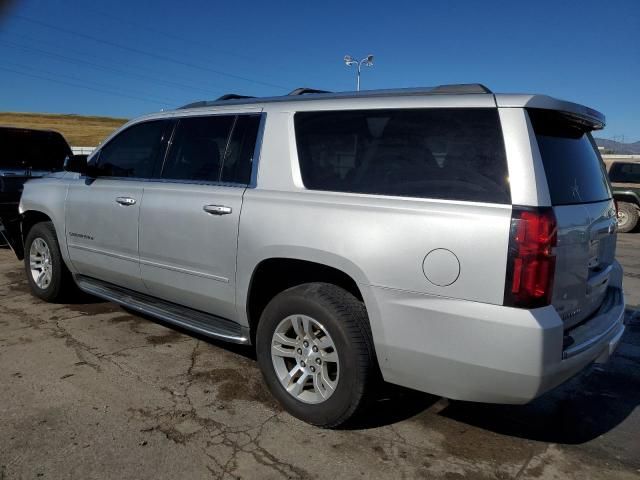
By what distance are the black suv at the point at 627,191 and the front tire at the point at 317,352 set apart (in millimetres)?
13192

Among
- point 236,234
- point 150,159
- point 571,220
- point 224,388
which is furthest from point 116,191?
point 571,220

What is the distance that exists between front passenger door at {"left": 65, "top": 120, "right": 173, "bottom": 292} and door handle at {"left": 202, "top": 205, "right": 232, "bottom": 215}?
82 cm

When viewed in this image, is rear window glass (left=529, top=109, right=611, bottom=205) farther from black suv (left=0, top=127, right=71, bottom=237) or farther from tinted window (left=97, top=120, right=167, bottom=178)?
black suv (left=0, top=127, right=71, bottom=237)

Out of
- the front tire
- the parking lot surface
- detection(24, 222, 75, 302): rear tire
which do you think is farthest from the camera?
detection(24, 222, 75, 302): rear tire

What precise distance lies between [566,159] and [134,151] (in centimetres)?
335

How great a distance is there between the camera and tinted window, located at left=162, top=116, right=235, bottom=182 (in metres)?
3.89

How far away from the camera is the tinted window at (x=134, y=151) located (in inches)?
174

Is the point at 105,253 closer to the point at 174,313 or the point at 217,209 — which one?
the point at 174,313

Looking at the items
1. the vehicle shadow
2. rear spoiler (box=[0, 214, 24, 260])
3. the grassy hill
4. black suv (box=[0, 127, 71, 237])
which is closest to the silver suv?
the vehicle shadow

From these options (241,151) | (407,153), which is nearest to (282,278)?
(241,151)

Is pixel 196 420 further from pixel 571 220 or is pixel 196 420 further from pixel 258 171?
pixel 571 220

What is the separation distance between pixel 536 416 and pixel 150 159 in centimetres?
341

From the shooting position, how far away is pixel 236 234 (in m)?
3.48

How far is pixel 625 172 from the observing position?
14.5 metres
